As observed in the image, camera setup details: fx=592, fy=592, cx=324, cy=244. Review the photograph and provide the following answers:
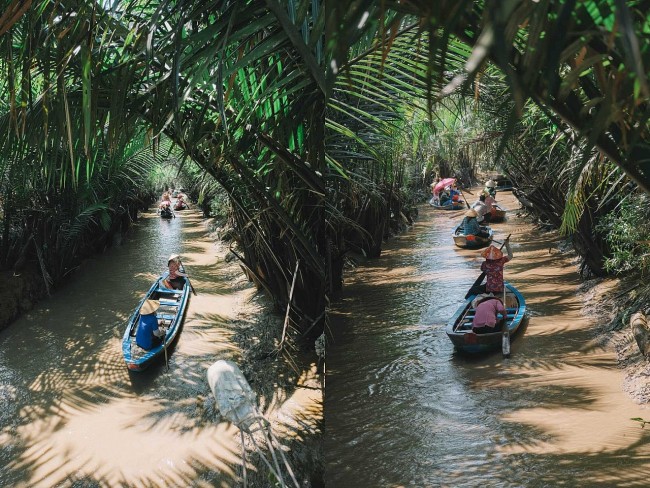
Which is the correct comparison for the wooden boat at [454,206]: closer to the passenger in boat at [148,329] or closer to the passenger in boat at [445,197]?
the passenger in boat at [445,197]

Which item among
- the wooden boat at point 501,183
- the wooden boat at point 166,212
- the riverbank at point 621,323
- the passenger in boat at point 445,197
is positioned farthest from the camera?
the wooden boat at point 166,212

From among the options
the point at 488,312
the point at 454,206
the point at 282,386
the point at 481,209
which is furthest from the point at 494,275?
the point at 454,206

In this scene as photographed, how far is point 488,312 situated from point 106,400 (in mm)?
4031

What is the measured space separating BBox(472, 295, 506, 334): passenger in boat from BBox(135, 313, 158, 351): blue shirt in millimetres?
3558

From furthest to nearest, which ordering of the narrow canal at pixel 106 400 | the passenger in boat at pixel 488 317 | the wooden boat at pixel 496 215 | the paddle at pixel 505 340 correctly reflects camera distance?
the wooden boat at pixel 496 215 < the passenger in boat at pixel 488 317 < the paddle at pixel 505 340 < the narrow canal at pixel 106 400

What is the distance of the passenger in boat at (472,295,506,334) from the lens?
6.08 meters

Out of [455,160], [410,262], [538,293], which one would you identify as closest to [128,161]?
[410,262]

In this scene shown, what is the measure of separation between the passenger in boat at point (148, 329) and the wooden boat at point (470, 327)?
3255 millimetres

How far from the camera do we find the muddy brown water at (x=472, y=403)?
418cm

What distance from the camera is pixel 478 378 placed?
224 inches

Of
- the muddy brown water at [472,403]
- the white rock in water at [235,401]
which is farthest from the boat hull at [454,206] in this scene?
the white rock in water at [235,401]

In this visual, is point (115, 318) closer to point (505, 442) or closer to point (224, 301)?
point (224, 301)

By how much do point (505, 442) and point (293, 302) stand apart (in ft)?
8.03

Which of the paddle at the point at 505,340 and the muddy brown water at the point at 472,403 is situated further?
the paddle at the point at 505,340
